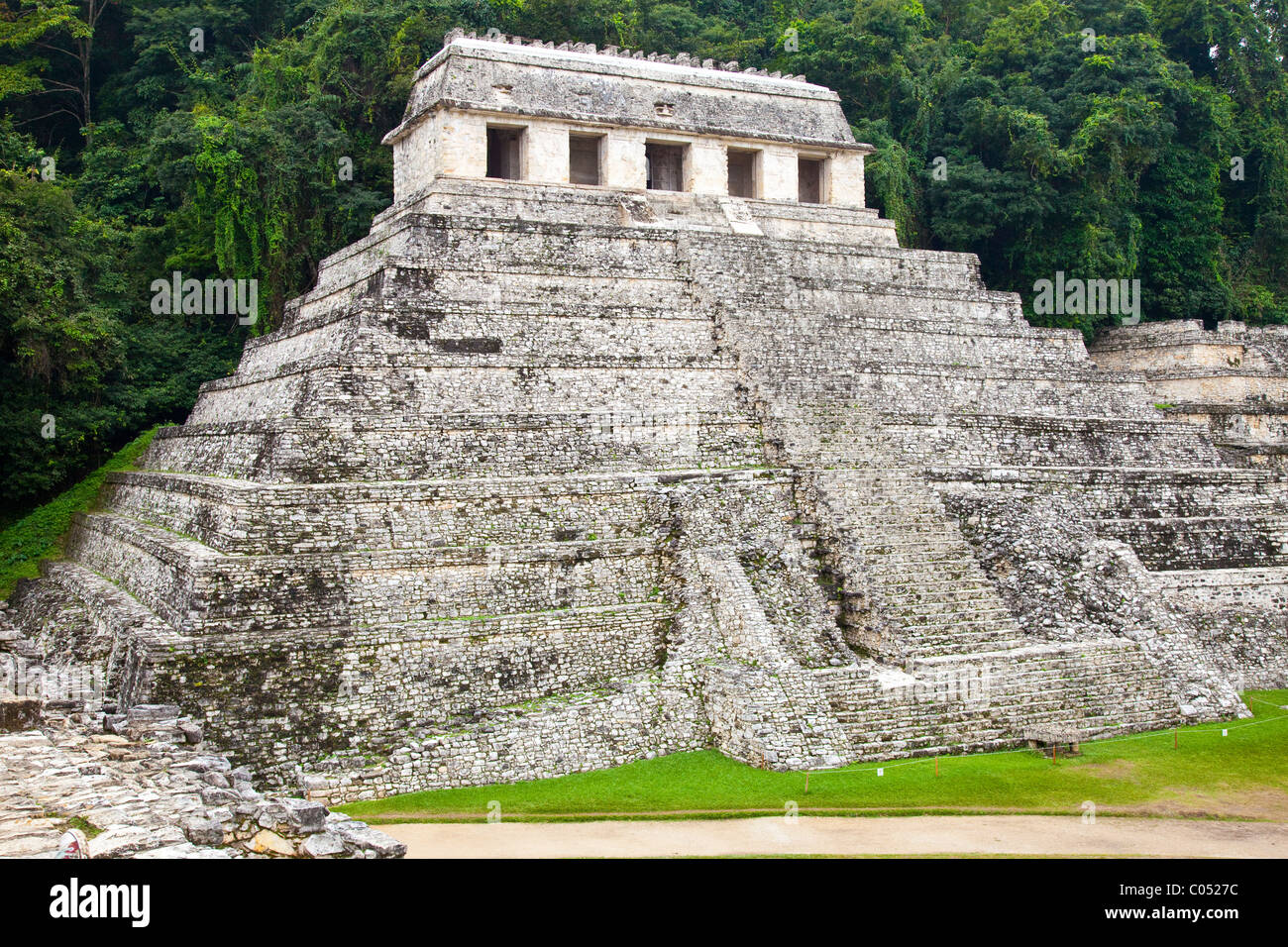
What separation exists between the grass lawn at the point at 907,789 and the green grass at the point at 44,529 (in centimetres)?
1191

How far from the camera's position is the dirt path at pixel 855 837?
1145cm

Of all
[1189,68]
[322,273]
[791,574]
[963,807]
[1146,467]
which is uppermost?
[1189,68]

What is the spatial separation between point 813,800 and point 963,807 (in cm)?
147

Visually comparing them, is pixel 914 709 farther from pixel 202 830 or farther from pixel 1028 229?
pixel 1028 229

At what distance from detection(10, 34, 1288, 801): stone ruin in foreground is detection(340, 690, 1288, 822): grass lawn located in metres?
0.42

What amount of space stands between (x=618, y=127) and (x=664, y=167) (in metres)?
2.14

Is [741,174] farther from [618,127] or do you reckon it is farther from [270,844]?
[270,844]

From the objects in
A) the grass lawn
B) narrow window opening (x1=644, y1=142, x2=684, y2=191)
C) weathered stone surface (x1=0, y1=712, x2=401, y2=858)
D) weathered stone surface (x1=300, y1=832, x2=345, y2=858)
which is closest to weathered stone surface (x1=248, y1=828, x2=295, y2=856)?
weathered stone surface (x1=0, y1=712, x2=401, y2=858)

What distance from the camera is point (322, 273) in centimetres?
2342

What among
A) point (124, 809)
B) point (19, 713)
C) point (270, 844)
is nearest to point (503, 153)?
point (19, 713)

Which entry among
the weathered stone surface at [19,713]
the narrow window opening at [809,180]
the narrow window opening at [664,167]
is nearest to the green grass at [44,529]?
the weathered stone surface at [19,713]

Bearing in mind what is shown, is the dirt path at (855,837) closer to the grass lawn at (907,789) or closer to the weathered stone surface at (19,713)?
the grass lawn at (907,789)

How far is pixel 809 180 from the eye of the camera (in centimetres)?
2697

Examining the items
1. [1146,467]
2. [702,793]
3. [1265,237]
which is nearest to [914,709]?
[702,793]
